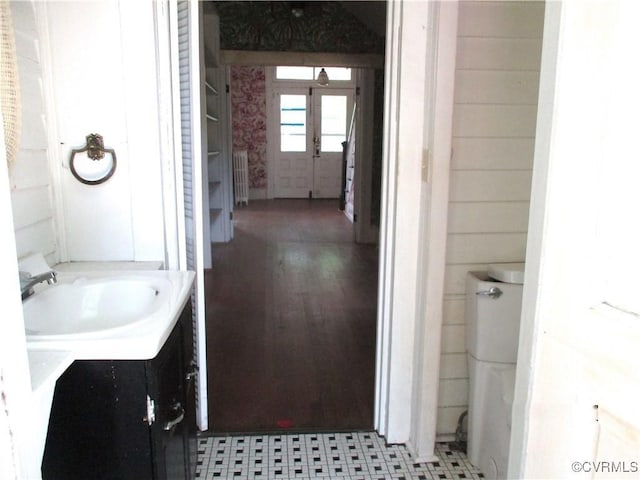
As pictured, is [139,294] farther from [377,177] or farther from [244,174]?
[244,174]

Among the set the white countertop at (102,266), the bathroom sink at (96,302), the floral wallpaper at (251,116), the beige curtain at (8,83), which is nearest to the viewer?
the beige curtain at (8,83)

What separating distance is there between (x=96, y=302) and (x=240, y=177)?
26.3ft

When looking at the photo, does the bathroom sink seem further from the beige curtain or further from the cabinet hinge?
the beige curtain

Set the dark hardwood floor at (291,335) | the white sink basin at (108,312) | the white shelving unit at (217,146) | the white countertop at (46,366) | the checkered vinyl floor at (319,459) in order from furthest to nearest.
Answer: the white shelving unit at (217,146), the dark hardwood floor at (291,335), the checkered vinyl floor at (319,459), the white sink basin at (108,312), the white countertop at (46,366)

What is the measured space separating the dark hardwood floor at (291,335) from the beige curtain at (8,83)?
1.46 meters

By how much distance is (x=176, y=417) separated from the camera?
4.55 ft

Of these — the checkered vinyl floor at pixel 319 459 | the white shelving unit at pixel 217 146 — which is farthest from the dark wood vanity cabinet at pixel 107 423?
the white shelving unit at pixel 217 146

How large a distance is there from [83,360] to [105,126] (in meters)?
1.07

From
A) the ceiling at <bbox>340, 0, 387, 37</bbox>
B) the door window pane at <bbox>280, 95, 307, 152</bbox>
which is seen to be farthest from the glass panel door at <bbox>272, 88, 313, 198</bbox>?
the ceiling at <bbox>340, 0, 387, 37</bbox>

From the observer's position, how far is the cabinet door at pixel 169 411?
47.1 inches

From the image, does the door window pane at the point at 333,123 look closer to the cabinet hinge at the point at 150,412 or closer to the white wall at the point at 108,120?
the white wall at the point at 108,120

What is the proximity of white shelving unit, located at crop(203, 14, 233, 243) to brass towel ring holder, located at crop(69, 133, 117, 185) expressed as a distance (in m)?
3.24

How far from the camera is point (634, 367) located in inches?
24.1

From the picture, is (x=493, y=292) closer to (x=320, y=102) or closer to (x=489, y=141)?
(x=489, y=141)
